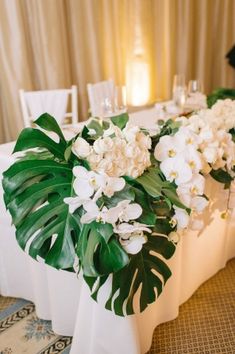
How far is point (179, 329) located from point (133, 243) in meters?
0.88

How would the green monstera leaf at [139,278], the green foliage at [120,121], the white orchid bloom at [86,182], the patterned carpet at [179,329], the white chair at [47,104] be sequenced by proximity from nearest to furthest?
the white orchid bloom at [86,182]
the green monstera leaf at [139,278]
the green foliage at [120,121]
the patterned carpet at [179,329]
the white chair at [47,104]

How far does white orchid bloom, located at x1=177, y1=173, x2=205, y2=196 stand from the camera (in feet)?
3.17

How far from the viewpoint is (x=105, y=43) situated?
3.35 meters

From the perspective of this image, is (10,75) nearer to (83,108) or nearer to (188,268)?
(83,108)

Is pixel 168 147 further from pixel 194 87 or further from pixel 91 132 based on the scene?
pixel 194 87

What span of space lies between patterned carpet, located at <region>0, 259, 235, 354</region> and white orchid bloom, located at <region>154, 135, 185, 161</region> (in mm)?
932

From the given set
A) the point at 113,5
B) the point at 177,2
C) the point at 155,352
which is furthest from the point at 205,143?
the point at 177,2

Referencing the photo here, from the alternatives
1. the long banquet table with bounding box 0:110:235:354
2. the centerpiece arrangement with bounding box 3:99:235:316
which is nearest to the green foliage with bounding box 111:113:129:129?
the centerpiece arrangement with bounding box 3:99:235:316

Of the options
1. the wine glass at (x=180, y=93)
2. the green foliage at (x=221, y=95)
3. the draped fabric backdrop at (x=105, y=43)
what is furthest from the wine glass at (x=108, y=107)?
the draped fabric backdrop at (x=105, y=43)

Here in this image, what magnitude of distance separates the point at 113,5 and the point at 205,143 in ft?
9.37

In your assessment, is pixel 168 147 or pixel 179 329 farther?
pixel 179 329

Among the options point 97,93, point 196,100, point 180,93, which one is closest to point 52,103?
point 97,93

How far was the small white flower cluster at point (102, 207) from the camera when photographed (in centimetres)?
81

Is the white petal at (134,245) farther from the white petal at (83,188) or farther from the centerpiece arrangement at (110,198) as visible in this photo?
the white petal at (83,188)
